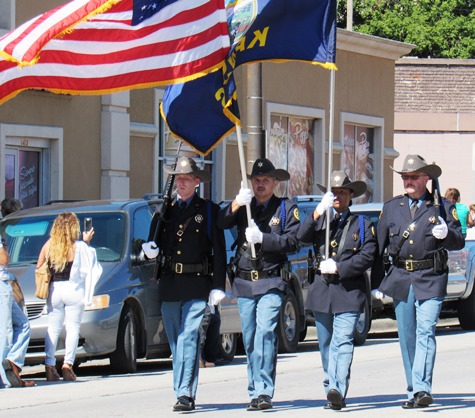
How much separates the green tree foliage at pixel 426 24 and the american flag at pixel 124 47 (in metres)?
42.4

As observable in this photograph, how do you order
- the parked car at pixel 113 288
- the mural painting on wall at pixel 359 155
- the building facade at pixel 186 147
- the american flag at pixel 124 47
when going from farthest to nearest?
the mural painting on wall at pixel 359 155 < the building facade at pixel 186 147 < the parked car at pixel 113 288 < the american flag at pixel 124 47

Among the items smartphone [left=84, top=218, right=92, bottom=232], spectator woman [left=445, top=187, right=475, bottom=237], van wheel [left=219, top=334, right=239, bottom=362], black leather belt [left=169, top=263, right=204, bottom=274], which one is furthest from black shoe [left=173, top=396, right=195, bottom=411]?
spectator woman [left=445, top=187, right=475, bottom=237]

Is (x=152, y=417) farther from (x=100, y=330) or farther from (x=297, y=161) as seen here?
(x=297, y=161)

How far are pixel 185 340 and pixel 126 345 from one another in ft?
12.5

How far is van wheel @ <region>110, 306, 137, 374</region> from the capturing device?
14086 mm

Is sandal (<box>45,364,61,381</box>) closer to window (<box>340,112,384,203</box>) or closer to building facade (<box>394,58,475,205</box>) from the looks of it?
window (<box>340,112,384,203</box>)

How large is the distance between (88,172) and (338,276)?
12.8 metres

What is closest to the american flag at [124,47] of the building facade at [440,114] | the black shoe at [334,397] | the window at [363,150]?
the black shoe at [334,397]

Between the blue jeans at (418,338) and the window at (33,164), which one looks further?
the window at (33,164)

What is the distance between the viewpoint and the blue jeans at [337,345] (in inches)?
408

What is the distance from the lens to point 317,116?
98.0 feet

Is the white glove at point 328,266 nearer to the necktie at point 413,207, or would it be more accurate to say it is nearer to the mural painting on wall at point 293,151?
the necktie at point 413,207

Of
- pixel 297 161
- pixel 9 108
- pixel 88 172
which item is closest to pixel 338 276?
pixel 9 108

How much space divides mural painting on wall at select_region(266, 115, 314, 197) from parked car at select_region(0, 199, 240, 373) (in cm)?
1286
